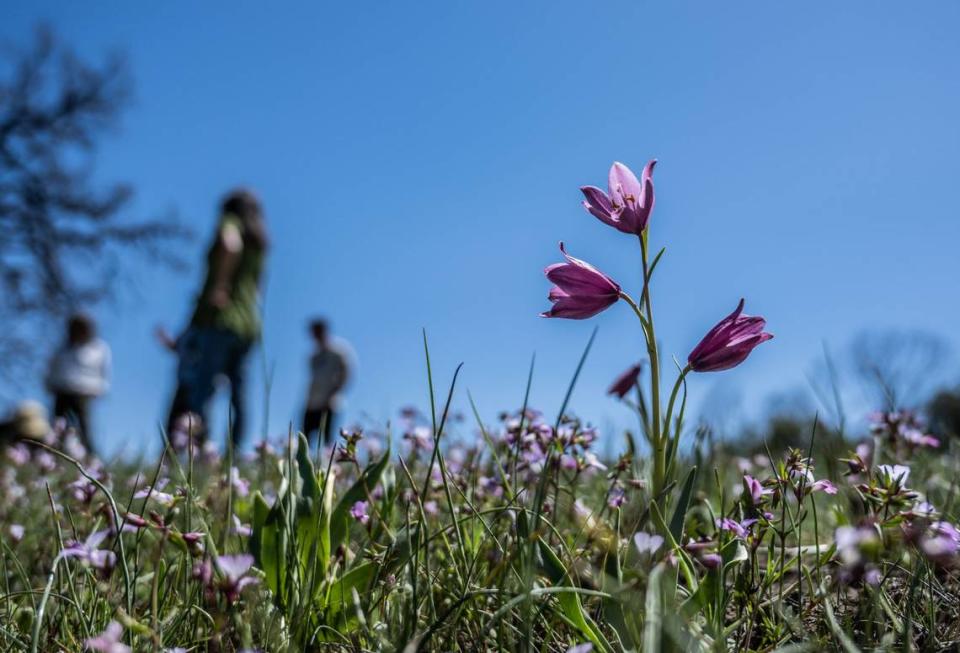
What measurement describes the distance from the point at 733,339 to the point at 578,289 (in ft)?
0.96

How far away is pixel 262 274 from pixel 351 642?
22.5 feet

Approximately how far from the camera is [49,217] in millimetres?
18344

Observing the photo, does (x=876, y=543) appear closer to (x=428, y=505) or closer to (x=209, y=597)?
(x=209, y=597)

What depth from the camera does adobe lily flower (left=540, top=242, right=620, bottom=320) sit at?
1390 mm

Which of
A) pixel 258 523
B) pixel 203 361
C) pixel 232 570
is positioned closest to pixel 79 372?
pixel 203 361

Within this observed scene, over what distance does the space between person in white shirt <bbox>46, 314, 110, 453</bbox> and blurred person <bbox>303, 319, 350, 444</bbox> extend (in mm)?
2387

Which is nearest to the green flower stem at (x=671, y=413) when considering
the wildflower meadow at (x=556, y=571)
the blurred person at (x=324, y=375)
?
the wildflower meadow at (x=556, y=571)

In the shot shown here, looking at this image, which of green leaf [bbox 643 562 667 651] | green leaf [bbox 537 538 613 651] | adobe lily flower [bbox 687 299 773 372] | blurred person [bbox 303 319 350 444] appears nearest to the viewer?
green leaf [bbox 643 562 667 651]

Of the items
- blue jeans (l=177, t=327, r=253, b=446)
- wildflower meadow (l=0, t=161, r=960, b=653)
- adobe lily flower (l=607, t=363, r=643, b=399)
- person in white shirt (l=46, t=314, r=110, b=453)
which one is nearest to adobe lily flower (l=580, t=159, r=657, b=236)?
wildflower meadow (l=0, t=161, r=960, b=653)

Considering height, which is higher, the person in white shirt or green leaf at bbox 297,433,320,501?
the person in white shirt

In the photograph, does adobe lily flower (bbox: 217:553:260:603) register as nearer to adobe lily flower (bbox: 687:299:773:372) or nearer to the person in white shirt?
adobe lily flower (bbox: 687:299:773:372)

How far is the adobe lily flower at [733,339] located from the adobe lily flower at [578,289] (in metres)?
0.19

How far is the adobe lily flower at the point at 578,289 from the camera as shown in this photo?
1390 mm

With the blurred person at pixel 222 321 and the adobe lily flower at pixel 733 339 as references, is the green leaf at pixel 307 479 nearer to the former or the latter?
the adobe lily flower at pixel 733 339
